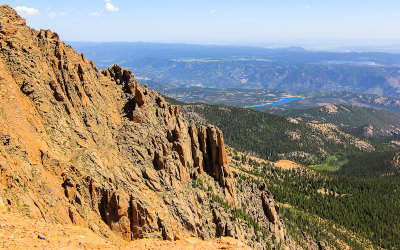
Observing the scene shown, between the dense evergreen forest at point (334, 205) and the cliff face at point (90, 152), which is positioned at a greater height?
the cliff face at point (90, 152)

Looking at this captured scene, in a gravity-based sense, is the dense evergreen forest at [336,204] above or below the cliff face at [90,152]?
below

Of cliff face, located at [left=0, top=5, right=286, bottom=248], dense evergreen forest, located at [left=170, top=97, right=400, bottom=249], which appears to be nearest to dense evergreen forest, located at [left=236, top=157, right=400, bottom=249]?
dense evergreen forest, located at [left=170, top=97, right=400, bottom=249]

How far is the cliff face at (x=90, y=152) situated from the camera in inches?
1305

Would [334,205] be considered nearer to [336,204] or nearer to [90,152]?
[336,204]

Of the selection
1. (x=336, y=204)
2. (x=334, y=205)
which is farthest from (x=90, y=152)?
(x=336, y=204)

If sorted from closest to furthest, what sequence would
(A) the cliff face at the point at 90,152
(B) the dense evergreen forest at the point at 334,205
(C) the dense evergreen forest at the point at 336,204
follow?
(A) the cliff face at the point at 90,152 → (B) the dense evergreen forest at the point at 334,205 → (C) the dense evergreen forest at the point at 336,204

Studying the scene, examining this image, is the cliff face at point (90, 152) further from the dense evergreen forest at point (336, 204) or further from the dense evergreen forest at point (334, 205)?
the dense evergreen forest at point (336, 204)

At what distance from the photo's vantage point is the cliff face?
1305 inches

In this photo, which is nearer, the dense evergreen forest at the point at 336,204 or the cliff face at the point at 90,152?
the cliff face at the point at 90,152

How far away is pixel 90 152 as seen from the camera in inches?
1640

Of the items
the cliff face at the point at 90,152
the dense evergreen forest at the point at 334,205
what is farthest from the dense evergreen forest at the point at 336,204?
the cliff face at the point at 90,152

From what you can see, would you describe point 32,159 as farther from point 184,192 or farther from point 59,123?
point 184,192

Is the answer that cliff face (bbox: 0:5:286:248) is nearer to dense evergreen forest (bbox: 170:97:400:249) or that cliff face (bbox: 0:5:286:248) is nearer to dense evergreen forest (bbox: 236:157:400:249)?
dense evergreen forest (bbox: 170:97:400:249)

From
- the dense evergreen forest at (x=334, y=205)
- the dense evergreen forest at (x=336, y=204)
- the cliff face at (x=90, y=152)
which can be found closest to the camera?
the cliff face at (x=90, y=152)
